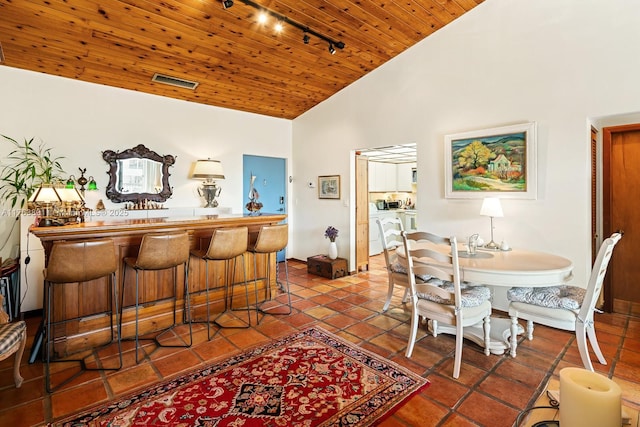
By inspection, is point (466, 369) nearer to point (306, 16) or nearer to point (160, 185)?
point (306, 16)

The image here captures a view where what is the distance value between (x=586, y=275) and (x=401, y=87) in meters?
3.11

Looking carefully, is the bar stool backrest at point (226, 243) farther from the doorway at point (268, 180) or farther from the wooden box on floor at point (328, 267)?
the doorway at point (268, 180)

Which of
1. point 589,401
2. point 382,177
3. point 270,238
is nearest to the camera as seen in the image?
point 589,401

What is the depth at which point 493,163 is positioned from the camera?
3682 millimetres

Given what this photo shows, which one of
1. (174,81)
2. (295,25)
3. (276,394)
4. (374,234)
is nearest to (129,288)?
(276,394)

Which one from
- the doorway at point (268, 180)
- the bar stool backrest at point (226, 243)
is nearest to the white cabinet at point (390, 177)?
the doorway at point (268, 180)

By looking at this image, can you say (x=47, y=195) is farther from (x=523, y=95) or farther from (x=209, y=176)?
(x=523, y=95)

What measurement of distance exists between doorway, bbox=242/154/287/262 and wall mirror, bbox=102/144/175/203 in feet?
4.28

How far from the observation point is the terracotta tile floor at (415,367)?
2033 millimetres

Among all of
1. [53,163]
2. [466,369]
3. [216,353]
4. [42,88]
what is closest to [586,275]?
[466,369]

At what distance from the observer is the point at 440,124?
416 cm

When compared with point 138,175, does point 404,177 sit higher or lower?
higher

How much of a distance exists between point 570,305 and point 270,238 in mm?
2698

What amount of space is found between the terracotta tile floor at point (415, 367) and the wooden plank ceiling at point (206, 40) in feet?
9.55
